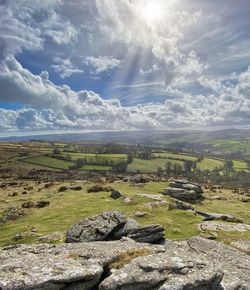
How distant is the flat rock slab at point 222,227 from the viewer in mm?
38719

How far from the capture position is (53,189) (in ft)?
241

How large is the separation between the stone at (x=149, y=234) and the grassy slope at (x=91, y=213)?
28.0 ft

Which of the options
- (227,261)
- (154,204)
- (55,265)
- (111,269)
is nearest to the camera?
(55,265)

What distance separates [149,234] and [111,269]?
396 inches

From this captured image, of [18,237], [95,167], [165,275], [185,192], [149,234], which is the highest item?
[165,275]

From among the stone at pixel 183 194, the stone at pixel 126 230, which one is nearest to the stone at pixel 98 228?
the stone at pixel 126 230

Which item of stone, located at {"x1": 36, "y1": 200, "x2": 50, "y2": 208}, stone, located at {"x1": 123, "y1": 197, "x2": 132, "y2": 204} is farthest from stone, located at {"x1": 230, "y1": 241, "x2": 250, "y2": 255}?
stone, located at {"x1": 36, "y1": 200, "x2": 50, "y2": 208}

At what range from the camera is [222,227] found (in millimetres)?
39719

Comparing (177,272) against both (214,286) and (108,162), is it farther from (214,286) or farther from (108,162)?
(108,162)

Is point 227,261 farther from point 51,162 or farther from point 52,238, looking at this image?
point 51,162

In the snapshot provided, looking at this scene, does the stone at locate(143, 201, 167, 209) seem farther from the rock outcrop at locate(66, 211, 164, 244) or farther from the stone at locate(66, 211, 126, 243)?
the rock outcrop at locate(66, 211, 164, 244)

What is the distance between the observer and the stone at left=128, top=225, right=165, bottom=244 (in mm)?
27241

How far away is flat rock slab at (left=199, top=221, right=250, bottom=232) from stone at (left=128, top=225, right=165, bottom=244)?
1244cm

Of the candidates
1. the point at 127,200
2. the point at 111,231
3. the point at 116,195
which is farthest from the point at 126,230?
the point at 116,195
